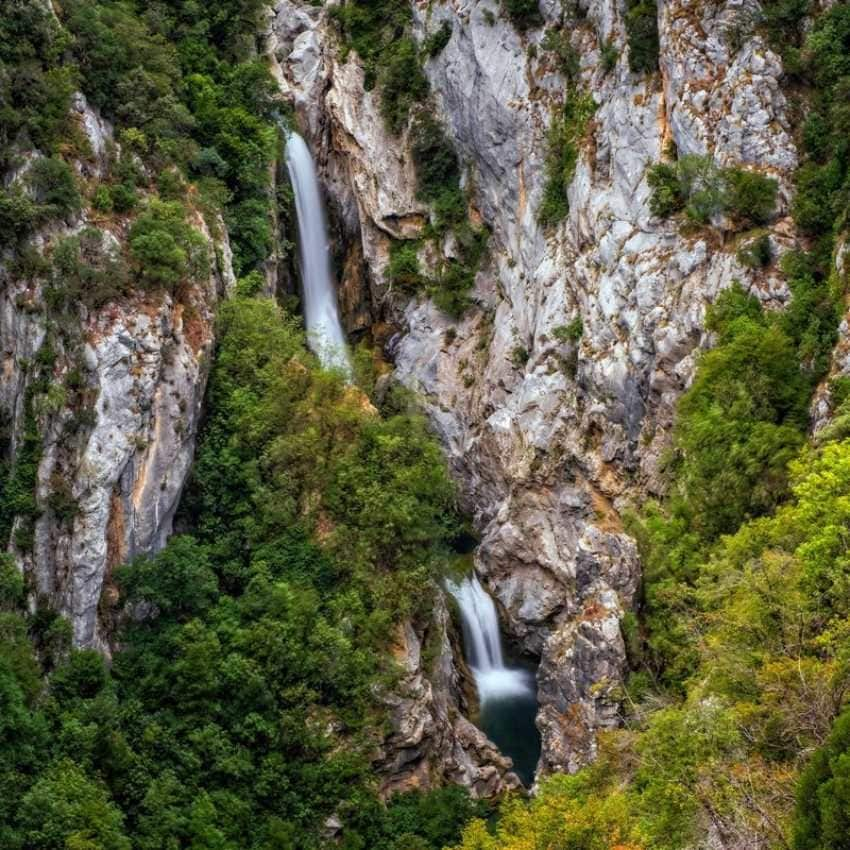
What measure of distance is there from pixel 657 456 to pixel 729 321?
5.42m

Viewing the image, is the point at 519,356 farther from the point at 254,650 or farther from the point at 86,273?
the point at 86,273

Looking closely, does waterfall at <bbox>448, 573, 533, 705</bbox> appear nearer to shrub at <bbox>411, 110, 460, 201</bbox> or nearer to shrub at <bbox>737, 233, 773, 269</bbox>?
shrub at <bbox>737, 233, 773, 269</bbox>

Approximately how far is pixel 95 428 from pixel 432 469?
37.3ft

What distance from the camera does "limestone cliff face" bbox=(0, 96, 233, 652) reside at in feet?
90.4

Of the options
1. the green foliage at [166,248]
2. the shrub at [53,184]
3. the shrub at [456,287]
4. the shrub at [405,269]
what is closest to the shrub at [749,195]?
the shrub at [456,287]

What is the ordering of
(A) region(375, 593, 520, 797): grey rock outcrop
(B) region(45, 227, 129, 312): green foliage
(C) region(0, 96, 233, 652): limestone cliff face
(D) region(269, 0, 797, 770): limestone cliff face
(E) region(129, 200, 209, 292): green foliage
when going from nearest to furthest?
1. (C) region(0, 96, 233, 652): limestone cliff face
2. (B) region(45, 227, 129, 312): green foliage
3. (A) region(375, 593, 520, 797): grey rock outcrop
4. (E) region(129, 200, 209, 292): green foliage
5. (D) region(269, 0, 797, 770): limestone cliff face

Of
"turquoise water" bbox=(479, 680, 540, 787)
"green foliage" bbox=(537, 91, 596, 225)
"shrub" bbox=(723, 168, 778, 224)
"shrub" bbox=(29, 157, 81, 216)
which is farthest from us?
"green foliage" bbox=(537, 91, 596, 225)

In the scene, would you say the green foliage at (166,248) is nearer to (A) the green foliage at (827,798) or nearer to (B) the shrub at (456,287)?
(B) the shrub at (456,287)

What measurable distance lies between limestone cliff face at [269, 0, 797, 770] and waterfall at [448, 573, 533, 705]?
82 cm

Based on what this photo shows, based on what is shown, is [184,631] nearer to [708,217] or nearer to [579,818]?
[579,818]

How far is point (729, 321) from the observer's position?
3111cm

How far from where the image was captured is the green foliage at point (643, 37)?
118ft

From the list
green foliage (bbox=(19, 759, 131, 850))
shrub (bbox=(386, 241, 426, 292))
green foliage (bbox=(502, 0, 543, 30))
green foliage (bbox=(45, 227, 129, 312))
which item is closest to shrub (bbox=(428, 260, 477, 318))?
shrub (bbox=(386, 241, 426, 292))

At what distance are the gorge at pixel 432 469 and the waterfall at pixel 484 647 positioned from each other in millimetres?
120
